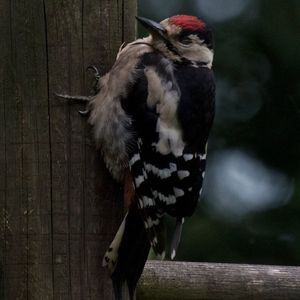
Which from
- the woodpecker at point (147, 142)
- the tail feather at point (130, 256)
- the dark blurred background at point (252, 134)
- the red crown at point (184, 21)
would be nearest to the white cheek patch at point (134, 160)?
the woodpecker at point (147, 142)

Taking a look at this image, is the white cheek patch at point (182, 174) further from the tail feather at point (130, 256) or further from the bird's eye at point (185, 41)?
the bird's eye at point (185, 41)

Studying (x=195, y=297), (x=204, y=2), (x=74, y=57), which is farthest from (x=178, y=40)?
(x=204, y=2)

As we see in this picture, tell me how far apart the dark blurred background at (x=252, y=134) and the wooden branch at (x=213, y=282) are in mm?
2563

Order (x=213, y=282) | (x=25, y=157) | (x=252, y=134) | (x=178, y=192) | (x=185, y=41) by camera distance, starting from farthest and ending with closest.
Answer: (x=252, y=134)
(x=185, y=41)
(x=213, y=282)
(x=178, y=192)
(x=25, y=157)

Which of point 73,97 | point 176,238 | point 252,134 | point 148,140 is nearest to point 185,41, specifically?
point 148,140

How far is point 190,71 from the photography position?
5.32 meters

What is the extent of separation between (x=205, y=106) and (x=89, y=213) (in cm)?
64

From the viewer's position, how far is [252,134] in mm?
8062

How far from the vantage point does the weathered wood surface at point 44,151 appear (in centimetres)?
495

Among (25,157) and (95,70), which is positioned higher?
(95,70)

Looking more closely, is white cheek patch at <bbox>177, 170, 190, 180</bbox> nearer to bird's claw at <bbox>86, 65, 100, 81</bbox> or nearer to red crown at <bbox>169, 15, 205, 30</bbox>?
bird's claw at <bbox>86, 65, 100, 81</bbox>

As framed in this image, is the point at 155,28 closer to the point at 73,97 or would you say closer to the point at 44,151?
the point at 73,97

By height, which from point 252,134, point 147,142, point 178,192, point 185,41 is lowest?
point 252,134

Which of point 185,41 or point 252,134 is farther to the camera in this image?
point 252,134
